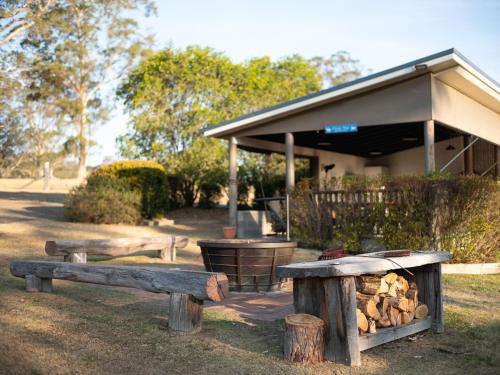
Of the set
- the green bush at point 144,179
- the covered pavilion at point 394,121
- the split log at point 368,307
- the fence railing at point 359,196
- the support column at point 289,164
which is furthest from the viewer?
the green bush at point 144,179

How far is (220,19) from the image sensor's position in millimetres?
14359

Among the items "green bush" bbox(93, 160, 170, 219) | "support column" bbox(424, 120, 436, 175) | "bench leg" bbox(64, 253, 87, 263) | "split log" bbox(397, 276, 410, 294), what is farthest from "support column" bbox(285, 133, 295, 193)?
"split log" bbox(397, 276, 410, 294)

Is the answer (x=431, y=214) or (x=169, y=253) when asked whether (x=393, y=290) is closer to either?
(x=431, y=214)

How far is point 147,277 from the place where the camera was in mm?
5750

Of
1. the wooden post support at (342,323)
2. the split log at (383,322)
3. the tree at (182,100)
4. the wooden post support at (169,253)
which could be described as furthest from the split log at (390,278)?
the tree at (182,100)

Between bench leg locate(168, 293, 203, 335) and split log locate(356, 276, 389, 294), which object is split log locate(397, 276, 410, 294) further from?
bench leg locate(168, 293, 203, 335)

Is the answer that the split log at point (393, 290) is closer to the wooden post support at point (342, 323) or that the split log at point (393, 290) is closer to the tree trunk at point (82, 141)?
the wooden post support at point (342, 323)

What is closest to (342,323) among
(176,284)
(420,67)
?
(176,284)

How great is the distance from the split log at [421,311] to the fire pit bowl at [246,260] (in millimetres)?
A: 2171

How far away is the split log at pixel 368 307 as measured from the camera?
5.14m

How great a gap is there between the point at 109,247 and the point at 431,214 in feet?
19.2

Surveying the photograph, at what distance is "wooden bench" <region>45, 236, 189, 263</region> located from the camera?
9.26 m

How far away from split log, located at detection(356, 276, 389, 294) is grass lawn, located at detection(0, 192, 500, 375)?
544 millimetres

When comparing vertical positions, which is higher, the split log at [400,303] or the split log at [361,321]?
the split log at [400,303]
